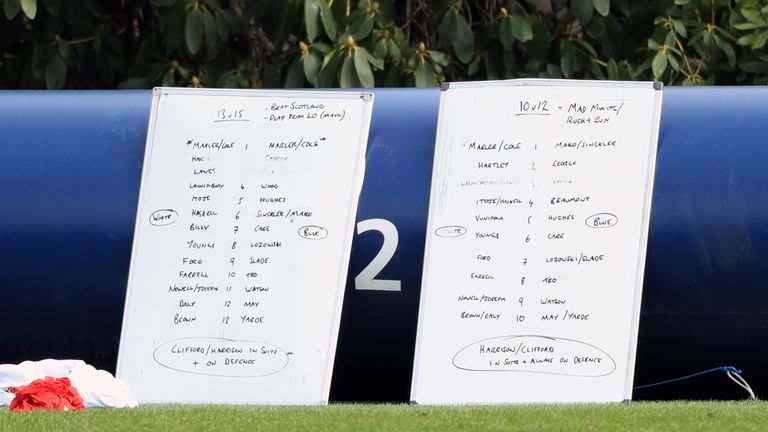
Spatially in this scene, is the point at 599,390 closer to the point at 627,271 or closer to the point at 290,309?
the point at 627,271

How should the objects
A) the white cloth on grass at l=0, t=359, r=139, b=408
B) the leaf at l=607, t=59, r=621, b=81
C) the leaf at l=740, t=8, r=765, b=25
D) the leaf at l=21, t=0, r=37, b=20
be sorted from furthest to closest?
the leaf at l=607, t=59, r=621, b=81 < the leaf at l=740, t=8, r=765, b=25 < the leaf at l=21, t=0, r=37, b=20 < the white cloth on grass at l=0, t=359, r=139, b=408

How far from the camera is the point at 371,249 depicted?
408 centimetres

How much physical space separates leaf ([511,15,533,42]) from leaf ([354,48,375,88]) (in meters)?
0.71

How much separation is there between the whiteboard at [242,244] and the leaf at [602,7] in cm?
189

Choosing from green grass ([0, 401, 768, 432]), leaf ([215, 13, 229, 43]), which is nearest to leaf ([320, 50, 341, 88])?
leaf ([215, 13, 229, 43])

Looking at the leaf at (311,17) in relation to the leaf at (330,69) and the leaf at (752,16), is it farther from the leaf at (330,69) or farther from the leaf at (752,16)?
the leaf at (752,16)

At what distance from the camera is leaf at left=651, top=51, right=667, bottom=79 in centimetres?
548

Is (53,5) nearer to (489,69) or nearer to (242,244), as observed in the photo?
(489,69)

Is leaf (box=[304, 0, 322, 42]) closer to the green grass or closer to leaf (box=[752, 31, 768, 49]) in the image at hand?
leaf (box=[752, 31, 768, 49])

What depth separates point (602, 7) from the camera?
563 centimetres

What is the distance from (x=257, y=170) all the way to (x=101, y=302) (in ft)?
2.20

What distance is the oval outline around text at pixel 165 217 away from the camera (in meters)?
4.07

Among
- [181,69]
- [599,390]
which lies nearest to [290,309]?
[599,390]

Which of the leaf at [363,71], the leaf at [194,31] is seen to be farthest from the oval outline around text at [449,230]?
the leaf at [194,31]
